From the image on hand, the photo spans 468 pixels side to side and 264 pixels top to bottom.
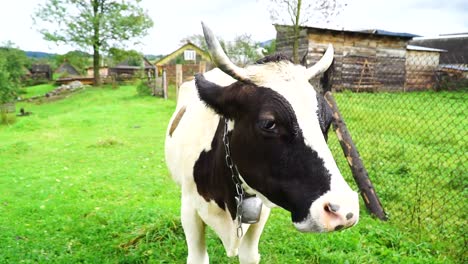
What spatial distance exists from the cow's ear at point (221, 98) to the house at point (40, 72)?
57879 millimetres

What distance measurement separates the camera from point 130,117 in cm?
1396

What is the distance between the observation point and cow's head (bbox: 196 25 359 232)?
5.03 feet

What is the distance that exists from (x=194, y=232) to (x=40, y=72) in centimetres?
6193

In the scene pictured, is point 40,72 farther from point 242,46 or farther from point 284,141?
point 284,141

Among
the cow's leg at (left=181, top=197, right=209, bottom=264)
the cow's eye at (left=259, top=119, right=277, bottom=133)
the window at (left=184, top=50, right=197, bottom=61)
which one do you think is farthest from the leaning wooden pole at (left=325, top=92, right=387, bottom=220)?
the window at (left=184, top=50, right=197, bottom=61)

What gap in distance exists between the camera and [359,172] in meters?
4.29

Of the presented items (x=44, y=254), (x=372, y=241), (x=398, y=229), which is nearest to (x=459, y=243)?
(x=398, y=229)

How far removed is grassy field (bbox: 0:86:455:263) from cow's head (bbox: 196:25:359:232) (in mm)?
1933

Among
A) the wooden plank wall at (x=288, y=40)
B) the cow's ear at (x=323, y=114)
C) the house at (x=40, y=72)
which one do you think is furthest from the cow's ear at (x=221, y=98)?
the house at (x=40, y=72)

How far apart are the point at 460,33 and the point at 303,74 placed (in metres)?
42.6

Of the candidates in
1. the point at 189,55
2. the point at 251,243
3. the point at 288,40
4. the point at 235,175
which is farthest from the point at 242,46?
the point at 235,175

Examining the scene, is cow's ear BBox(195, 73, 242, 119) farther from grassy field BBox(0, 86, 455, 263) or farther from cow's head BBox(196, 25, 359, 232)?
grassy field BBox(0, 86, 455, 263)

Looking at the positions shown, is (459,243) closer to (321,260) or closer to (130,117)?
(321,260)

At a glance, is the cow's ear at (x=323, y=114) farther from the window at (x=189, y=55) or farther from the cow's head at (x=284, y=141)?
the window at (x=189, y=55)
